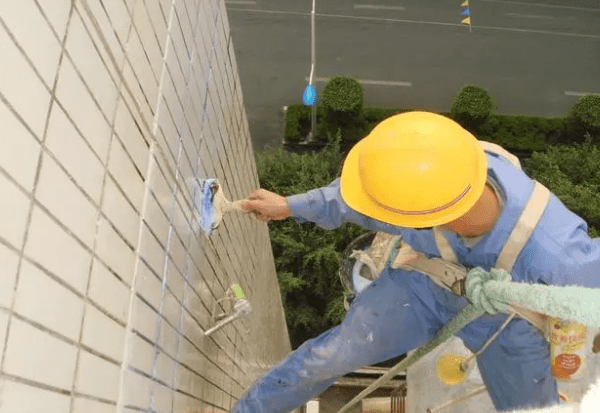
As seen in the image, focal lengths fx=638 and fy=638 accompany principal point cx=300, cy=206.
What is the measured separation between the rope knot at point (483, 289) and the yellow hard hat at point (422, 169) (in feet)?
0.67

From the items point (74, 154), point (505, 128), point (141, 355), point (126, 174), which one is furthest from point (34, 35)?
point (505, 128)

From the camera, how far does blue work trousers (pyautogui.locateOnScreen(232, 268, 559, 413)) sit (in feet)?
8.13

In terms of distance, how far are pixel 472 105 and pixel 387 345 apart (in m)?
6.21

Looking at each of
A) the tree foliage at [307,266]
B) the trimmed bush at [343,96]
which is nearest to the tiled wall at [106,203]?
the tree foliage at [307,266]

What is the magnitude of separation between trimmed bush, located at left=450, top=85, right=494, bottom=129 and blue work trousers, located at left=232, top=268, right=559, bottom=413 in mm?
6046

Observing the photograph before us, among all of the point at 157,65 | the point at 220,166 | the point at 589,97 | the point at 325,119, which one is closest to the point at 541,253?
the point at 220,166

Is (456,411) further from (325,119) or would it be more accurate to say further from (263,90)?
(263,90)

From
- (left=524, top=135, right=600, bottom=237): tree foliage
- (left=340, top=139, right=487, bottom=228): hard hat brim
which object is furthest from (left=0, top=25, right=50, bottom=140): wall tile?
(left=524, top=135, right=600, bottom=237): tree foliage

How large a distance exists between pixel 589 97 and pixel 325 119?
353 centimetres

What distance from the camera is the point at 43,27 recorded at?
3.08 ft

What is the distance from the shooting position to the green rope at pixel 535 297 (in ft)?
4.24

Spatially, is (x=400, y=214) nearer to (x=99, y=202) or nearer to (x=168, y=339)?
(x=168, y=339)

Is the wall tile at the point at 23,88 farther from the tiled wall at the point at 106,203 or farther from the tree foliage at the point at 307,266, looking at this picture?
the tree foliage at the point at 307,266

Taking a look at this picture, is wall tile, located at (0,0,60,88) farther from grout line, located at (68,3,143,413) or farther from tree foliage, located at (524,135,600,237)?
tree foliage, located at (524,135,600,237)
